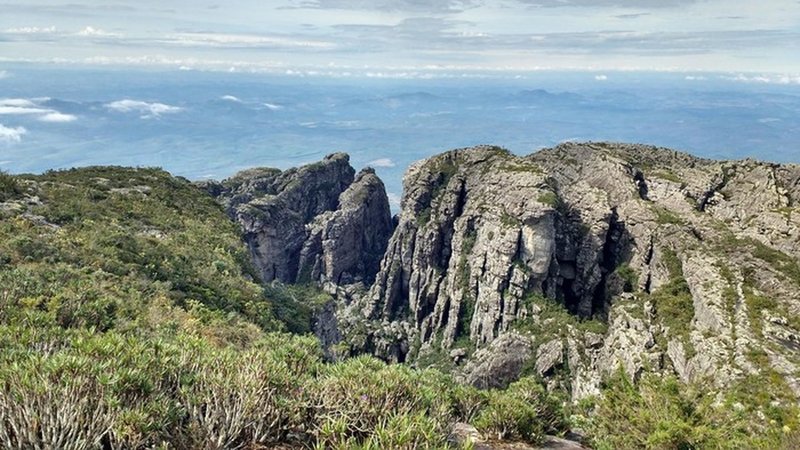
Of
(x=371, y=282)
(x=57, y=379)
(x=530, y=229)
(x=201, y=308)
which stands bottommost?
(x=371, y=282)

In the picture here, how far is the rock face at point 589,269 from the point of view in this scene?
5172cm

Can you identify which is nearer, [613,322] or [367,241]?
[613,322]

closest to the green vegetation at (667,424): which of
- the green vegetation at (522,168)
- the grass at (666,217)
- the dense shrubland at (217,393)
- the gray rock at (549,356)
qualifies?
the dense shrubland at (217,393)

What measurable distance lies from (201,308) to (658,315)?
170 feet

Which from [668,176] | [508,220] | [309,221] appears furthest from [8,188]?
[309,221]

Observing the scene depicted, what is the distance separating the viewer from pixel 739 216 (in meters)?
73.1

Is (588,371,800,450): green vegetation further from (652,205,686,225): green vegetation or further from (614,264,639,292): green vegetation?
Answer: (614,264,639,292): green vegetation

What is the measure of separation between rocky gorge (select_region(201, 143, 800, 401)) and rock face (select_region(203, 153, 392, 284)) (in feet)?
1.51

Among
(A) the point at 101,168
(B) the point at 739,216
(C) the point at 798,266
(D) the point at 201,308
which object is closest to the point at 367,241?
(A) the point at 101,168

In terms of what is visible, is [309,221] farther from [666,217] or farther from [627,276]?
[666,217]

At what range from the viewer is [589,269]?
84.4 meters

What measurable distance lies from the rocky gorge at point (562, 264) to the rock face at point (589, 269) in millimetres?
244

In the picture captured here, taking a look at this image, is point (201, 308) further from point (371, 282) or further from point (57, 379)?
point (371, 282)

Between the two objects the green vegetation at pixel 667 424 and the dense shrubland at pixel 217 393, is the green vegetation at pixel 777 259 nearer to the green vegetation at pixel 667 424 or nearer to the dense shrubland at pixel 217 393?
the dense shrubland at pixel 217 393
